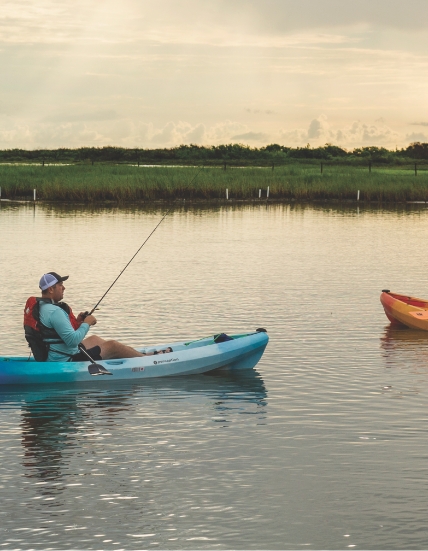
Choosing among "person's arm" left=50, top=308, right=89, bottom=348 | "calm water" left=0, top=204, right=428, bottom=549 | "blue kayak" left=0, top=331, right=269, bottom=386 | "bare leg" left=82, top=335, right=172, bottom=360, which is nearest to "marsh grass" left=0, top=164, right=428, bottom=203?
"calm water" left=0, top=204, right=428, bottom=549

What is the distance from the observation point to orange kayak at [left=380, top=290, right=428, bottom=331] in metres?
16.8

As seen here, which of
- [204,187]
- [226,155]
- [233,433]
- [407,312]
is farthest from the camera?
[226,155]

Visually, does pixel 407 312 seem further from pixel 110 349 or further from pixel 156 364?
pixel 110 349

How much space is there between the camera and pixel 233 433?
34.0 ft

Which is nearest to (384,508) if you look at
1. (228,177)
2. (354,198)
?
(354,198)

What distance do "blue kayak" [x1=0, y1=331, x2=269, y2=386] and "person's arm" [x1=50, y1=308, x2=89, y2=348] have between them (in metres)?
0.50

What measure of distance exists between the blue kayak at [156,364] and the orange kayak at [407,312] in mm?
4259

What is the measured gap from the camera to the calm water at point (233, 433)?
767 centimetres

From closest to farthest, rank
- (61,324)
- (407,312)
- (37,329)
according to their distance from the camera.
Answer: (61,324)
(37,329)
(407,312)

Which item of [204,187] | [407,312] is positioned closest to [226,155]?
[204,187]

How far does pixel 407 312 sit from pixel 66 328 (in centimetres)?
691

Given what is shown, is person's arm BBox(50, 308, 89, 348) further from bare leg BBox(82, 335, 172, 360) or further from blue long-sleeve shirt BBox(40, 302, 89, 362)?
bare leg BBox(82, 335, 172, 360)

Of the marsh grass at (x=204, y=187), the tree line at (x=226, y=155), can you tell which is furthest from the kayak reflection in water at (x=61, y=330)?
the tree line at (x=226, y=155)

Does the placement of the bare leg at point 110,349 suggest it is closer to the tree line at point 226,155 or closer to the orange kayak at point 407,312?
the orange kayak at point 407,312
